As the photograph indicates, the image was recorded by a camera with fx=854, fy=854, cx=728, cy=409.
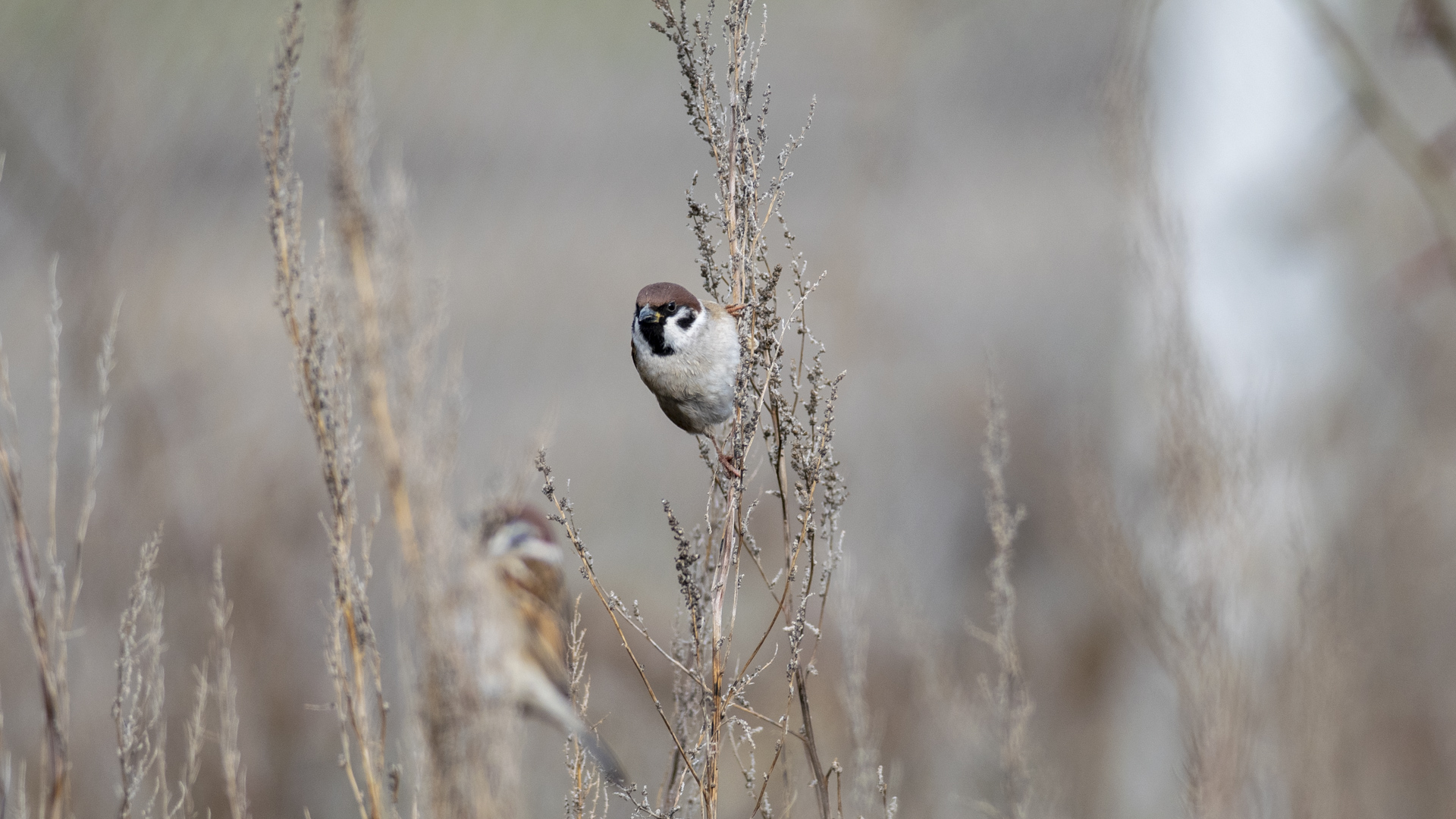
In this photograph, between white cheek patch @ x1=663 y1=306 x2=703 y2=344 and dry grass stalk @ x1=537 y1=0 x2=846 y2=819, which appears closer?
dry grass stalk @ x1=537 y1=0 x2=846 y2=819

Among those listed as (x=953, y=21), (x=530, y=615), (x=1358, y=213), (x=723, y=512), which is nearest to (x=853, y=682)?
(x=723, y=512)

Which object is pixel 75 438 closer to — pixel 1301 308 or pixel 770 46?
pixel 770 46

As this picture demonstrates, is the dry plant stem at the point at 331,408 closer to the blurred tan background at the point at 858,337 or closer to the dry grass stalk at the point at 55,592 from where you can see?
the dry grass stalk at the point at 55,592

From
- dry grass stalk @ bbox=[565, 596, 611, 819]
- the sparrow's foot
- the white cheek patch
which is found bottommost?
dry grass stalk @ bbox=[565, 596, 611, 819]

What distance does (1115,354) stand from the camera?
490 centimetres

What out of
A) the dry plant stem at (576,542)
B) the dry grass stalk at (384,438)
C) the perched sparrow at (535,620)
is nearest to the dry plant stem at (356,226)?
the dry grass stalk at (384,438)

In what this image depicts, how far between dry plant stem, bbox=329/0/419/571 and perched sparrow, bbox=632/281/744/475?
0.55 meters

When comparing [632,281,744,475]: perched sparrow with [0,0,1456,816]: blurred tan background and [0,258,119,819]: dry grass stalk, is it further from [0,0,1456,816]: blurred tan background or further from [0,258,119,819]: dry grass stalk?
[0,258,119,819]: dry grass stalk

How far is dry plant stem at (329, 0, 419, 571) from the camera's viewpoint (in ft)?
4.50

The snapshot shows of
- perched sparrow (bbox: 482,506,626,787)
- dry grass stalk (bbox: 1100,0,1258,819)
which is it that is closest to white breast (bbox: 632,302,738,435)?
perched sparrow (bbox: 482,506,626,787)

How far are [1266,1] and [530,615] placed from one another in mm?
4063

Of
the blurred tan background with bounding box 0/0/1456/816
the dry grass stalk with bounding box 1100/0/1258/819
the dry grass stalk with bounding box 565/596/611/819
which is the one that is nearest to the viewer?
the dry grass stalk with bounding box 565/596/611/819

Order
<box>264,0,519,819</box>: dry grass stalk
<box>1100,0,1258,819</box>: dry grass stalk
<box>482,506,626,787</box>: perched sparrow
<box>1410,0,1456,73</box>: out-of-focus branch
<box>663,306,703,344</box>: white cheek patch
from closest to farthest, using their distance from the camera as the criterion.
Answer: <box>1410,0,1456,73</box>: out-of-focus branch → <box>264,0,519,819</box>: dry grass stalk → <box>1100,0,1258,819</box>: dry grass stalk → <box>663,306,703,344</box>: white cheek patch → <box>482,506,626,787</box>: perched sparrow

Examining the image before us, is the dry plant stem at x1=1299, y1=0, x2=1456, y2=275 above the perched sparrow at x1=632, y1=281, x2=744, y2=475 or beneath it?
beneath
